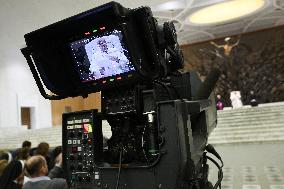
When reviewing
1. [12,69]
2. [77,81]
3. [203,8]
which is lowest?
[77,81]

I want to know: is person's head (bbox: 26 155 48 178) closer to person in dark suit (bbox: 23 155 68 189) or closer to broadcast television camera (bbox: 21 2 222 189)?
person in dark suit (bbox: 23 155 68 189)

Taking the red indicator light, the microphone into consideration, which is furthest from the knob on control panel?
the microphone

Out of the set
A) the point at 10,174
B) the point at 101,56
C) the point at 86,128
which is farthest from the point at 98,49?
the point at 10,174

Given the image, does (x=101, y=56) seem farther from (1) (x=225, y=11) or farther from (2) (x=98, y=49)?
(1) (x=225, y=11)

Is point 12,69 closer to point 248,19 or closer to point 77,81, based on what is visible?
point 248,19

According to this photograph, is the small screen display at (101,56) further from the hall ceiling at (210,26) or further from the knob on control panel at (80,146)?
the hall ceiling at (210,26)

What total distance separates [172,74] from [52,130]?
48.1 feet

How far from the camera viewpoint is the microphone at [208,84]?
1.48 meters

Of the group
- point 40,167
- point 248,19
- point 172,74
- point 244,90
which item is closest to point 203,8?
point 248,19

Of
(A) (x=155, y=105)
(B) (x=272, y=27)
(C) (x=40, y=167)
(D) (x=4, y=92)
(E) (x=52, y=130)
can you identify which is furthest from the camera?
(B) (x=272, y=27)

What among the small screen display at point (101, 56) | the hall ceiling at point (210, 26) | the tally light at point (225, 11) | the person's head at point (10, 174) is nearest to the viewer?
the small screen display at point (101, 56)

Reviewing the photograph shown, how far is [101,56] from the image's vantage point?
1.45 meters

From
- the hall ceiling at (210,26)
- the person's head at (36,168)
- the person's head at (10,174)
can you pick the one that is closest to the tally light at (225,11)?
the hall ceiling at (210,26)

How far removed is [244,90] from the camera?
18.9m
